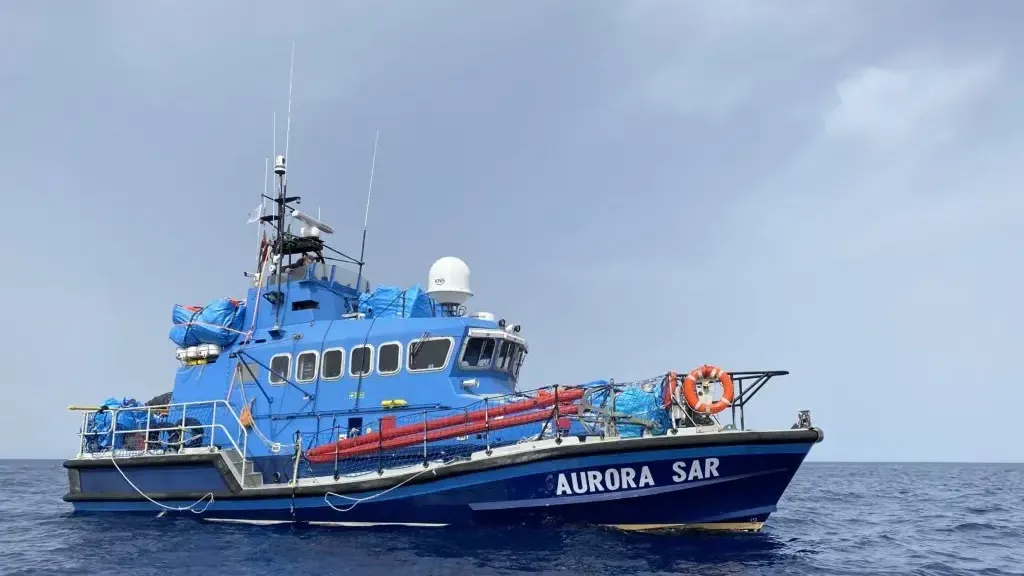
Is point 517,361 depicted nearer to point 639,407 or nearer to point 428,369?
point 428,369

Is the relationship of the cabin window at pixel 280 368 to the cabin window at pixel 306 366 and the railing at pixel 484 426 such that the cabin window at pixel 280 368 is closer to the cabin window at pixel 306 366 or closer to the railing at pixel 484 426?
the cabin window at pixel 306 366

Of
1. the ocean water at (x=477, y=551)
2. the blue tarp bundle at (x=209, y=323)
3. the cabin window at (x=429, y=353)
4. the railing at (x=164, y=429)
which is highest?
the blue tarp bundle at (x=209, y=323)

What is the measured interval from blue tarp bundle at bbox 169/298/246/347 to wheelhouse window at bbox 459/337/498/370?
15.8 feet

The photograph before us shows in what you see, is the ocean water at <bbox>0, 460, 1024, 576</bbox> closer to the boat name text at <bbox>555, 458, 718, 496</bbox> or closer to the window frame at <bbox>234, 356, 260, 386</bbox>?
the boat name text at <bbox>555, 458, 718, 496</bbox>

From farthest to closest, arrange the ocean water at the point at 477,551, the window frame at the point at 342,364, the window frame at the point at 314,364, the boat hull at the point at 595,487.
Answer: the window frame at the point at 314,364, the window frame at the point at 342,364, the boat hull at the point at 595,487, the ocean water at the point at 477,551

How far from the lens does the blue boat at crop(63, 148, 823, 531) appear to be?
Result: 941cm

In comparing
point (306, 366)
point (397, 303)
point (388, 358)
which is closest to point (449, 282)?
point (397, 303)

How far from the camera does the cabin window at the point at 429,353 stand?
1130 centimetres

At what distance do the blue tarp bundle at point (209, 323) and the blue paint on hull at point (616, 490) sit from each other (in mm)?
4852

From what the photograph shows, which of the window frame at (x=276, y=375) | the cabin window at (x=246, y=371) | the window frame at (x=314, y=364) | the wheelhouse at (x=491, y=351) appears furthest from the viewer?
the cabin window at (x=246, y=371)

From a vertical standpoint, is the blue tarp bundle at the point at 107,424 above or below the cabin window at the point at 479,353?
below

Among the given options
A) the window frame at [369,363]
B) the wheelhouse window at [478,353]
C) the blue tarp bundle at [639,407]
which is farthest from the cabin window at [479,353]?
the blue tarp bundle at [639,407]

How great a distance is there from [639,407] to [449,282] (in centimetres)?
442

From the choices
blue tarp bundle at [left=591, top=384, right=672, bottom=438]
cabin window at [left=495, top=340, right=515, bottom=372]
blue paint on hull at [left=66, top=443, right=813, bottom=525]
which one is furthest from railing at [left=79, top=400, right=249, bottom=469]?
blue tarp bundle at [left=591, top=384, right=672, bottom=438]
